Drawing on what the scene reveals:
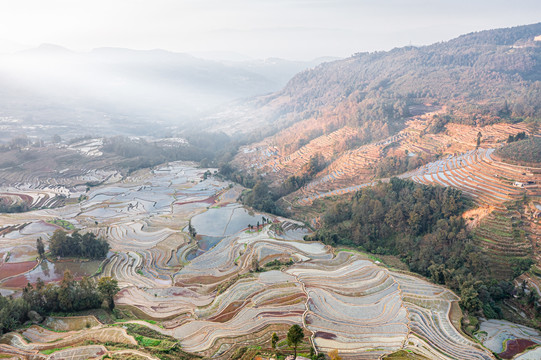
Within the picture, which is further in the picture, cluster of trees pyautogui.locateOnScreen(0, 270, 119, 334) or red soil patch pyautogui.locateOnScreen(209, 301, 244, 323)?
red soil patch pyautogui.locateOnScreen(209, 301, 244, 323)

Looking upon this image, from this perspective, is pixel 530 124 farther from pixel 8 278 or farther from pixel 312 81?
pixel 312 81

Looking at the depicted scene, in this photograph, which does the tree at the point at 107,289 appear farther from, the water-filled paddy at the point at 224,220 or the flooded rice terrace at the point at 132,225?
the water-filled paddy at the point at 224,220

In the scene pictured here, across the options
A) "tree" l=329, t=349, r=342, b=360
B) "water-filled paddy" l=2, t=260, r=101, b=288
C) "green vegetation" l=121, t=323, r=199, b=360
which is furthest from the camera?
"water-filled paddy" l=2, t=260, r=101, b=288

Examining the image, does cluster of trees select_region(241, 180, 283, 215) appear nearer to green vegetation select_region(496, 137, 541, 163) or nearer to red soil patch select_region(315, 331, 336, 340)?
green vegetation select_region(496, 137, 541, 163)

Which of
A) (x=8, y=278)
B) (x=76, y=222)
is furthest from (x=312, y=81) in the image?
(x=8, y=278)

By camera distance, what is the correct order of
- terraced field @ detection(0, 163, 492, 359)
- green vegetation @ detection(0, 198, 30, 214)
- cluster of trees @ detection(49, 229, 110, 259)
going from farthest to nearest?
green vegetation @ detection(0, 198, 30, 214)
cluster of trees @ detection(49, 229, 110, 259)
terraced field @ detection(0, 163, 492, 359)

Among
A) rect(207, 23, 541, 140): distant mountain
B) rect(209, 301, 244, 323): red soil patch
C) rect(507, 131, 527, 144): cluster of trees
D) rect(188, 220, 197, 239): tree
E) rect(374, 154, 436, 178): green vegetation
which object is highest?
rect(207, 23, 541, 140): distant mountain

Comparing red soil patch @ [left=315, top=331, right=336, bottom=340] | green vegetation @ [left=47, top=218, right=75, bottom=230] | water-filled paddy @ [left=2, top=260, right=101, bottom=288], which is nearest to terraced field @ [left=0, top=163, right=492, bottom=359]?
red soil patch @ [left=315, top=331, right=336, bottom=340]
